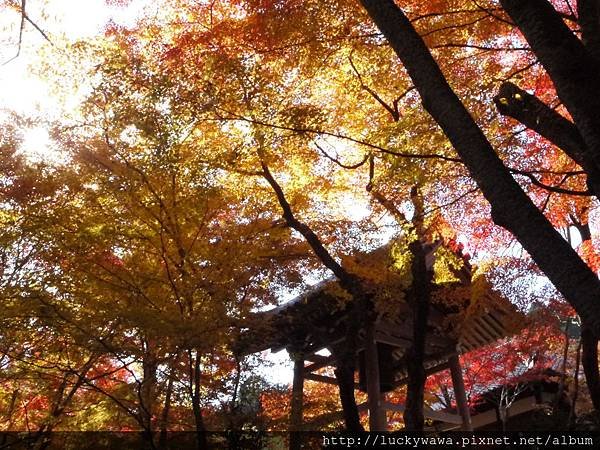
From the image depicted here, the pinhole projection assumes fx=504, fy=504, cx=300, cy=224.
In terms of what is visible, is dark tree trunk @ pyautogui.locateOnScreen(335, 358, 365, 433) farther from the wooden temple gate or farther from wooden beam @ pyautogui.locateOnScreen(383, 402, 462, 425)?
wooden beam @ pyautogui.locateOnScreen(383, 402, 462, 425)

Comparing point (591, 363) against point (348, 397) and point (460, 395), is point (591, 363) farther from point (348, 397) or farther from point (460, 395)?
point (460, 395)

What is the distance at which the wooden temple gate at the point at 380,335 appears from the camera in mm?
9570

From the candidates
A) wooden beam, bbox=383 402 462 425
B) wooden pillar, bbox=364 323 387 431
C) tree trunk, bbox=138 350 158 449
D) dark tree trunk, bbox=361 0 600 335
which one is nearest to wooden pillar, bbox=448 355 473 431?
wooden beam, bbox=383 402 462 425

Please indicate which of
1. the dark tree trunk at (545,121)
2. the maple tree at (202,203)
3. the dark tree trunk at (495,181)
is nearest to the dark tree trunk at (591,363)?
the maple tree at (202,203)

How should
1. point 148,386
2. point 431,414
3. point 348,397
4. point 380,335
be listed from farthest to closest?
point 431,414 < point 380,335 < point 348,397 < point 148,386

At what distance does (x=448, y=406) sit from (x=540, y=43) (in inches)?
658

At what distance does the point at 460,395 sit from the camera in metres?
11.8

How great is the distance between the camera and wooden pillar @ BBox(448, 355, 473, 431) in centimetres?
1156

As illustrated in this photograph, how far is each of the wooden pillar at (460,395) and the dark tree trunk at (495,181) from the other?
1008 centimetres

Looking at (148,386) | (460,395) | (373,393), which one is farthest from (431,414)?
(148,386)

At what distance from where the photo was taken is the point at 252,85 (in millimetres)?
6469

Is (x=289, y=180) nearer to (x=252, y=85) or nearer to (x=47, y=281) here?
(x=252, y=85)

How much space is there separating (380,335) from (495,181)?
28.3 ft

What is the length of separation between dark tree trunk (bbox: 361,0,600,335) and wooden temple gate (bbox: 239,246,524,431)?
5.26 metres
